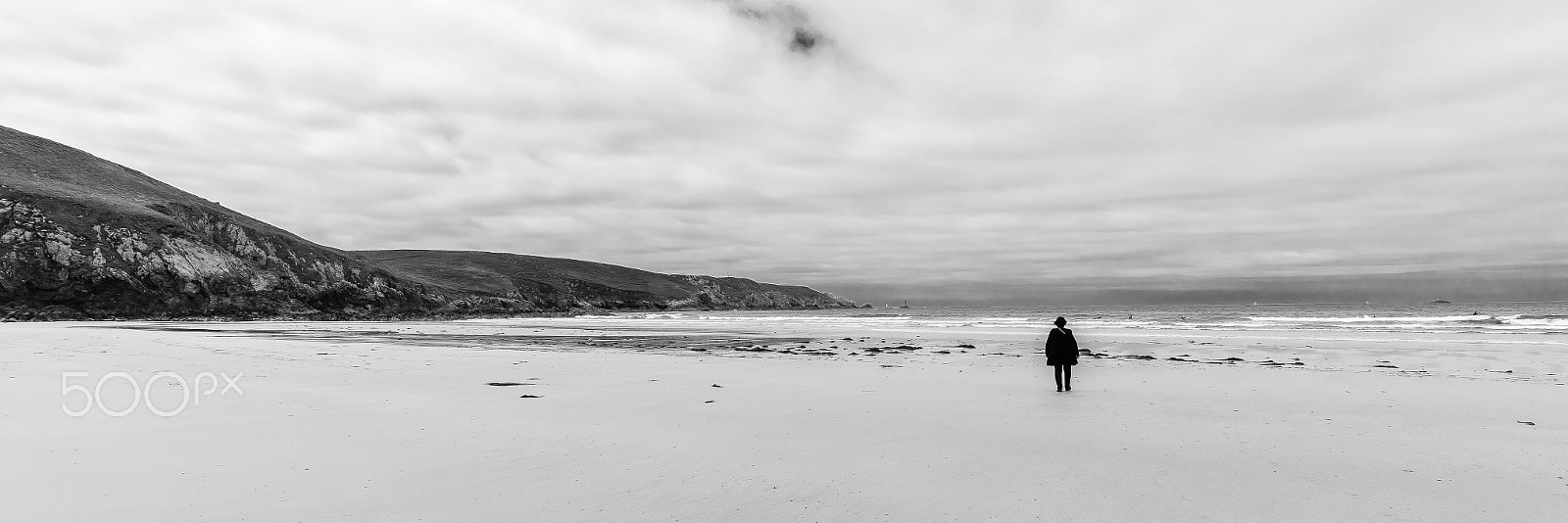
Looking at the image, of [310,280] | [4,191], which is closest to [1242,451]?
[4,191]

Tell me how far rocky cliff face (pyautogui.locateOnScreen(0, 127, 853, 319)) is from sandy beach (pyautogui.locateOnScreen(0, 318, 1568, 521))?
48990mm

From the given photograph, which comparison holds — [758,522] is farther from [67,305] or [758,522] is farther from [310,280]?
[310,280]

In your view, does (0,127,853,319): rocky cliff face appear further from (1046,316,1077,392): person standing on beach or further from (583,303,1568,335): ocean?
(1046,316,1077,392): person standing on beach

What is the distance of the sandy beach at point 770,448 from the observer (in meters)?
4.61

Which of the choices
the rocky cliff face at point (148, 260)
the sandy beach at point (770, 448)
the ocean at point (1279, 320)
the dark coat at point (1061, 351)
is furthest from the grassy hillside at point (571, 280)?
the dark coat at point (1061, 351)

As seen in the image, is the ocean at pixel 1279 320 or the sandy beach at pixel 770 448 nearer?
the sandy beach at pixel 770 448

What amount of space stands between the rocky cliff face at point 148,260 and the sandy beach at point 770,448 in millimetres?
48990

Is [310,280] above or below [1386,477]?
above

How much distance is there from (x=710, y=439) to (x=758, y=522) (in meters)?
2.66

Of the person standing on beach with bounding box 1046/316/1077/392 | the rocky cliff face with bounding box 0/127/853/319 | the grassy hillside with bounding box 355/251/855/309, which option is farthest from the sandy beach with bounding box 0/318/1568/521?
the grassy hillside with bounding box 355/251/855/309

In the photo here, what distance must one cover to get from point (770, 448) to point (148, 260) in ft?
221

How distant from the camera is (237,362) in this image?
48.3ft

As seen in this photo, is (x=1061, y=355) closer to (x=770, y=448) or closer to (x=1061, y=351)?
(x=1061, y=351)

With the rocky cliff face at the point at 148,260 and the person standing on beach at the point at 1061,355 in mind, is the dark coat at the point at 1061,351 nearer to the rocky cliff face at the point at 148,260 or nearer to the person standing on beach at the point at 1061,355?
the person standing on beach at the point at 1061,355
